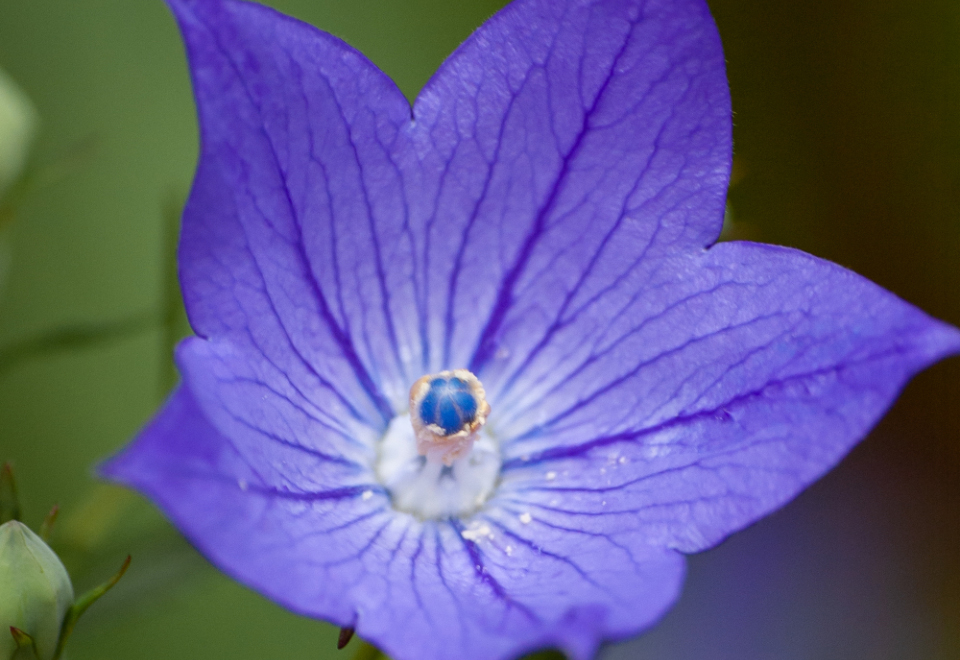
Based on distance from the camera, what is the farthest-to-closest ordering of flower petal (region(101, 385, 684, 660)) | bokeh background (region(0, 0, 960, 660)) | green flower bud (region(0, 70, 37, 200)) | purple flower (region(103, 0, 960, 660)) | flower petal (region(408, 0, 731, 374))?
bokeh background (region(0, 0, 960, 660)) < green flower bud (region(0, 70, 37, 200)) < flower petal (region(408, 0, 731, 374)) < purple flower (region(103, 0, 960, 660)) < flower petal (region(101, 385, 684, 660))

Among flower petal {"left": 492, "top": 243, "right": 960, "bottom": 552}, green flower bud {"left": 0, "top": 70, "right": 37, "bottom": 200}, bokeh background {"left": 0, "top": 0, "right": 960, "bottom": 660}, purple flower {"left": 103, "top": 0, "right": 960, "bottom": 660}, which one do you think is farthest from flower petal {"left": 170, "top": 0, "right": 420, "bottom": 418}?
bokeh background {"left": 0, "top": 0, "right": 960, "bottom": 660}

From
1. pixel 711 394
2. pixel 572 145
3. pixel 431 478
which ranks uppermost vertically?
pixel 572 145

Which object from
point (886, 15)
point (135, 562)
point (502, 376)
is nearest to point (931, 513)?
point (886, 15)

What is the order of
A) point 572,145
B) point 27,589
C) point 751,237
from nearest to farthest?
point 27,589, point 572,145, point 751,237

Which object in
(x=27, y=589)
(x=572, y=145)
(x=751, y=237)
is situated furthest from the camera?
(x=751, y=237)

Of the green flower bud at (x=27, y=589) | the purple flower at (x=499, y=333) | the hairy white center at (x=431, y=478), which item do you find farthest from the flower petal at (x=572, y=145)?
the green flower bud at (x=27, y=589)

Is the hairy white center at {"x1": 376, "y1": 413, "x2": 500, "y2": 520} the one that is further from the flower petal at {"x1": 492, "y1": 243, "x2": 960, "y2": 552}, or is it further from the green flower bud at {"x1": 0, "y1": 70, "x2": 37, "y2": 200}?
the green flower bud at {"x1": 0, "y1": 70, "x2": 37, "y2": 200}

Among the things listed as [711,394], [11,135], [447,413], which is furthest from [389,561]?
[11,135]

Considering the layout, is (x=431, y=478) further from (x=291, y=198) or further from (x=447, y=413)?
(x=291, y=198)
